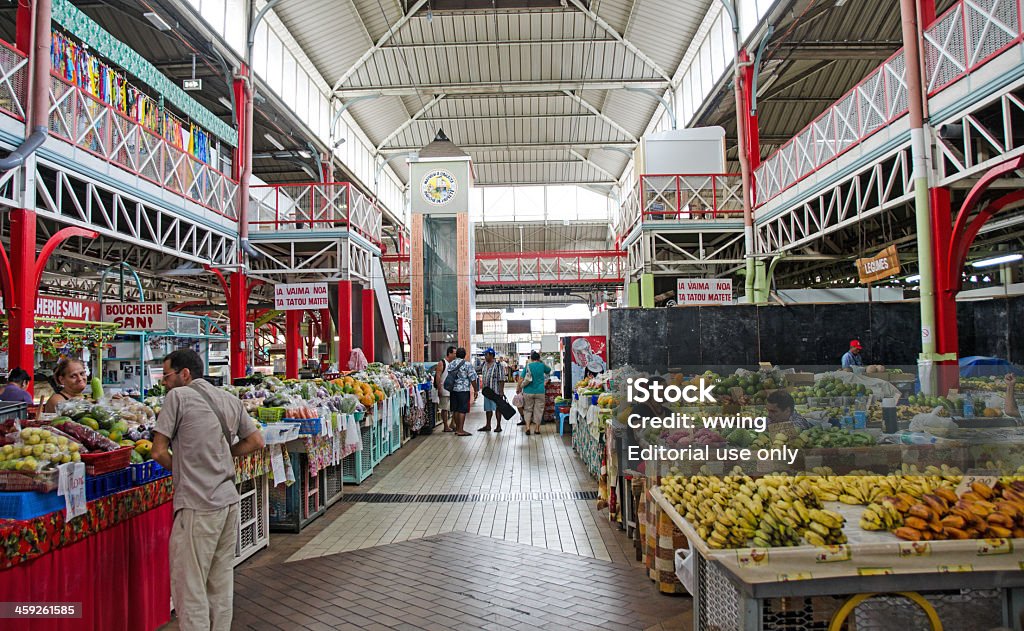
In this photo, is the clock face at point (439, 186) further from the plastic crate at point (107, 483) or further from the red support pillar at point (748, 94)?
the plastic crate at point (107, 483)

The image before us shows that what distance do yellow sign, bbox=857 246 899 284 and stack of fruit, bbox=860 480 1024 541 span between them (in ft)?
18.6

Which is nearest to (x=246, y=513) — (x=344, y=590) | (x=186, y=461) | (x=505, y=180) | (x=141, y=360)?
(x=344, y=590)

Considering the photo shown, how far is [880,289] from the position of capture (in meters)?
16.2

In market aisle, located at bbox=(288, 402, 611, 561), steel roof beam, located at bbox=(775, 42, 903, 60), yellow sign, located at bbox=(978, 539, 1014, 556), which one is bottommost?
market aisle, located at bbox=(288, 402, 611, 561)

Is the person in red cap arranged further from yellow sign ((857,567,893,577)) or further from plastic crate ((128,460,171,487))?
plastic crate ((128,460,171,487))

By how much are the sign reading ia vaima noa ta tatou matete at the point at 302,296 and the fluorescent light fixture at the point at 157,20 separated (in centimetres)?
528

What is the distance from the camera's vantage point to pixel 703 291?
1271cm

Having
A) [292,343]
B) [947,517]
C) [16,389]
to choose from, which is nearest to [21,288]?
[16,389]

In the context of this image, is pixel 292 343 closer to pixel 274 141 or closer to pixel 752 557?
pixel 274 141

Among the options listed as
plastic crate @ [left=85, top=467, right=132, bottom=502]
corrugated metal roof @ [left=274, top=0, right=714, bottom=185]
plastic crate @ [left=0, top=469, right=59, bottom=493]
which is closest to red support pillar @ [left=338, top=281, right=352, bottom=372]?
corrugated metal roof @ [left=274, top=0, right=714, bottom=185]

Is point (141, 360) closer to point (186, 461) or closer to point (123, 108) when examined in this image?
point (123, 108)

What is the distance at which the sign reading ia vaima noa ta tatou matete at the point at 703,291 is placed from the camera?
12.6 m

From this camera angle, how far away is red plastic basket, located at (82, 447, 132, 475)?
3.35m

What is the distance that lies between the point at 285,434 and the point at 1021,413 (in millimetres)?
6518
